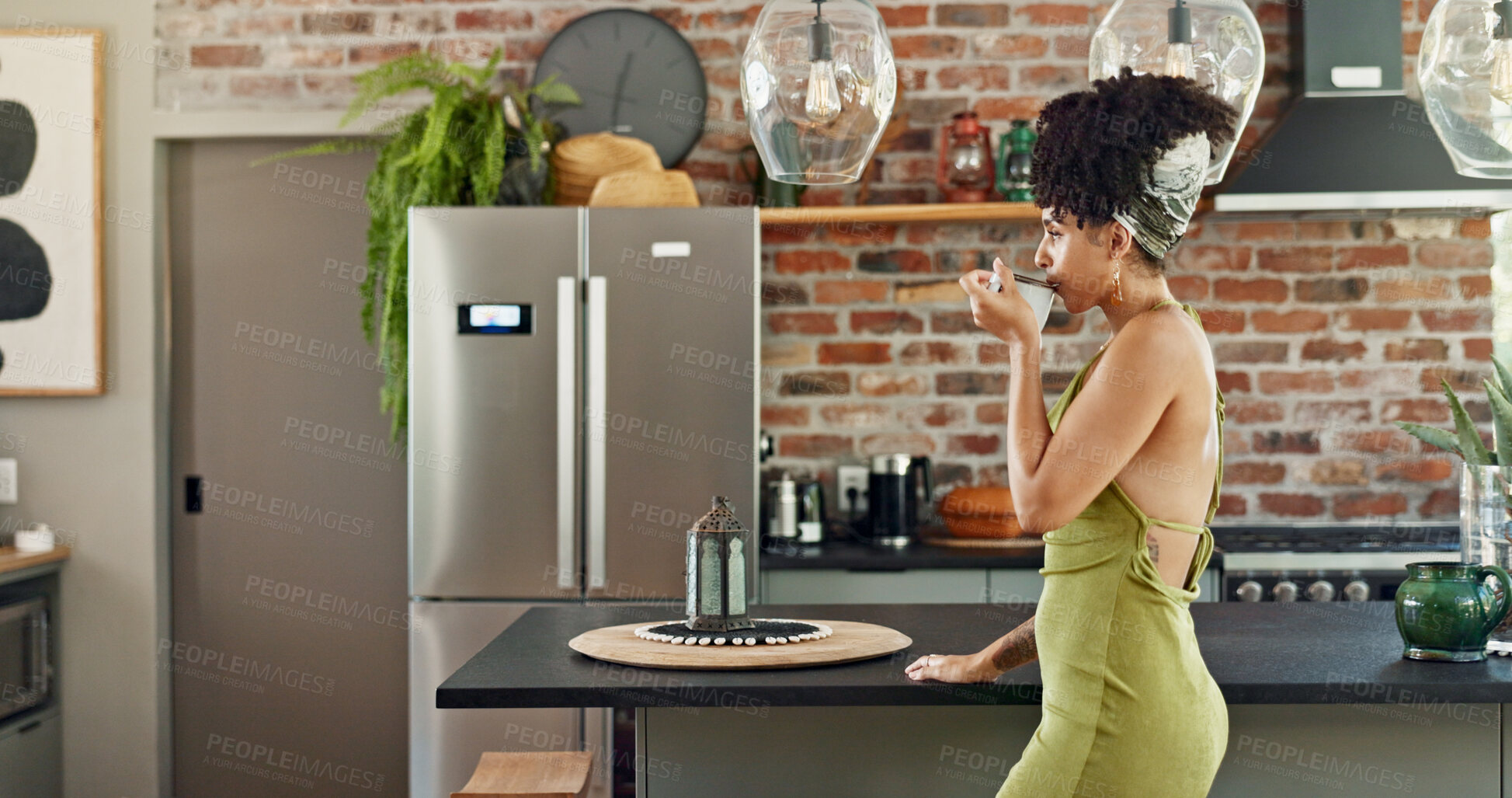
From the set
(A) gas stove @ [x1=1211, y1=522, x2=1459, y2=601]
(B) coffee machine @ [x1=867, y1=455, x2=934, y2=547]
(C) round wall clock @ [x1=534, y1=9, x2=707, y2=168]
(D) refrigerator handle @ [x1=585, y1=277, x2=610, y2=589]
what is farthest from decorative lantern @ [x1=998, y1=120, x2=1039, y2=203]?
(D) refrigerator handle @ [x1=585, y1=277, x2=610, y2=589]

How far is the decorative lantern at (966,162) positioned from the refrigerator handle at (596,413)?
3.46 feet

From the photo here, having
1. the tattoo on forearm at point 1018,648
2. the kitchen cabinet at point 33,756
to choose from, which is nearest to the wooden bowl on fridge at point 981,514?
the tattoo on forearm at point 1018,648

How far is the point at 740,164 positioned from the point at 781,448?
846 mm

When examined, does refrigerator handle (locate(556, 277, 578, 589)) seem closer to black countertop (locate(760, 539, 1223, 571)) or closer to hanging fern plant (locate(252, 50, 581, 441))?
hanging fern plant (locate(252, 50, 581, 441))

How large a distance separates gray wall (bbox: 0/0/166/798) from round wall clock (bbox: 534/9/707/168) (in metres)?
1.22

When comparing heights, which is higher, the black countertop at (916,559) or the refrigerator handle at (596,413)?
the refrigerator handle at (596,413)

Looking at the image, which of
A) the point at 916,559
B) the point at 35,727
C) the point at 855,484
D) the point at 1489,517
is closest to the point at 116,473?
the point at 35,727

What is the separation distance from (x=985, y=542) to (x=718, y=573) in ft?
5.22

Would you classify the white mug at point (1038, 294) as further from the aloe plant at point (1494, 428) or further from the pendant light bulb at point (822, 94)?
the aloe plant at point (1494, 428)

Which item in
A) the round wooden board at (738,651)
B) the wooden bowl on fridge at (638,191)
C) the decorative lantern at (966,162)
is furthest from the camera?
the decorative lantern at (966,162)

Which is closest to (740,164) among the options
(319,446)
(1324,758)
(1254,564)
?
(319,446)

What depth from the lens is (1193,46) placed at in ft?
5.14

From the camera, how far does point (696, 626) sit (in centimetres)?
185

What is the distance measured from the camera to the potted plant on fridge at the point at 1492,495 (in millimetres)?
1809
